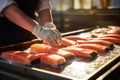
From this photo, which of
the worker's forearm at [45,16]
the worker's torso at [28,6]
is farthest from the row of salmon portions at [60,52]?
the worker's torso at [28,6]

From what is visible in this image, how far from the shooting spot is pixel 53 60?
1508 mm

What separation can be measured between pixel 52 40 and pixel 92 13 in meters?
2.51

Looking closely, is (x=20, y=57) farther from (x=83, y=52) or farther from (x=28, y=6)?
(x=28, y=6)

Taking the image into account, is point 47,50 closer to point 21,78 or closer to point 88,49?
point 88,49

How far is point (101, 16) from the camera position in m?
4.02

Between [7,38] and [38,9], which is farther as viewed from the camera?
[38,9]

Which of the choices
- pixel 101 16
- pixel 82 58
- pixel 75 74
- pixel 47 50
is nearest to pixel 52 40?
pixel 47 50

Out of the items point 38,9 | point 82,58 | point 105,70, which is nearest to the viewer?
point 105,70

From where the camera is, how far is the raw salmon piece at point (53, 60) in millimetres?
1495

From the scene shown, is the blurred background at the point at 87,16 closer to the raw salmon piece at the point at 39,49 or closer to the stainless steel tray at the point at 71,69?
the stainless steel tray at the point at 71,69

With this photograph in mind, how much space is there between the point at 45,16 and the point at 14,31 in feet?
1.21

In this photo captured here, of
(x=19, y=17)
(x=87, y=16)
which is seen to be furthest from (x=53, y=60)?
(x=87, y=16)

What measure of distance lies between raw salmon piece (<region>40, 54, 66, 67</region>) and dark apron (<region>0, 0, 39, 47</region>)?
0.68m

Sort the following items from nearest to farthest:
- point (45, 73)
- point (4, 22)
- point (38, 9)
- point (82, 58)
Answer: point (45, 73)
point (82, 58)
point (4, 22)
point (38, 9)
